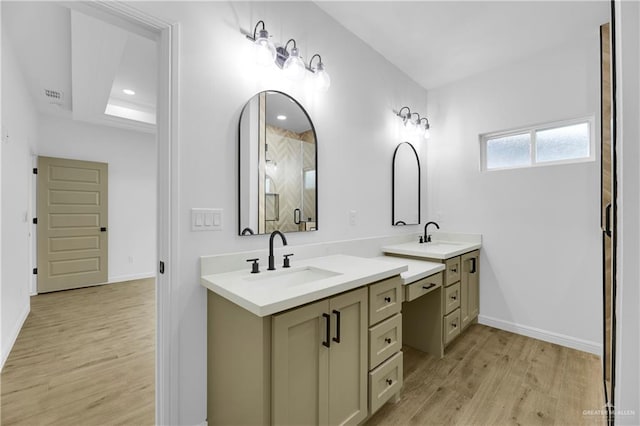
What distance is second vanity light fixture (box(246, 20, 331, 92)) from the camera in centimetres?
162

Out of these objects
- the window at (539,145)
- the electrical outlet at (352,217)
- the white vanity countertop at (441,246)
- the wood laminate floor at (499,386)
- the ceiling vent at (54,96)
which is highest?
the ceiling vent at (54,96)

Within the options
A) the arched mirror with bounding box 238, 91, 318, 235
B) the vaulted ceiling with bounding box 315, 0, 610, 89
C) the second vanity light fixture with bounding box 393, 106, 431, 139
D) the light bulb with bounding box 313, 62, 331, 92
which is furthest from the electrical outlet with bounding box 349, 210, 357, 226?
the vaulted ceiling with bounding box 315, 0, 610, 89

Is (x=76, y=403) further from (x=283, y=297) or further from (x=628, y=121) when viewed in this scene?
(x=628, y=121)

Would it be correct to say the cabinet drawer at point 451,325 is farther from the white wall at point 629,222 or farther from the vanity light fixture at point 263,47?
the vanity light fixture at point 263,47

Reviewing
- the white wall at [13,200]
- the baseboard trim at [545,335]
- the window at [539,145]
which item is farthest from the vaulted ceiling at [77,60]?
the baseboard trim at [545,335]

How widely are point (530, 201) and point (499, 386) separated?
1.66 metres

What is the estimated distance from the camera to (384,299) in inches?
62.2

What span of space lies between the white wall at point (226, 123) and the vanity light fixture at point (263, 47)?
55 mm

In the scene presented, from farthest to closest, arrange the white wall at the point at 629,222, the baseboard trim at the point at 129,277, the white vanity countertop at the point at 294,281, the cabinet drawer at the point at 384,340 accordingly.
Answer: the baseboard trim at the point at 129,277 < the cabinet drawer at the point at 384,340 < the white vanity countertop at the point at 294,281 < the white wall at the point at 629,222

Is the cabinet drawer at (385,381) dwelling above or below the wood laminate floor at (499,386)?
above

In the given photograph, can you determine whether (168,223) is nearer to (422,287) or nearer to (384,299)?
(384,299)

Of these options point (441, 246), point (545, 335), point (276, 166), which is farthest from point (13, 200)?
point (545, 335)

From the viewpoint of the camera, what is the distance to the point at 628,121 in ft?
2.20

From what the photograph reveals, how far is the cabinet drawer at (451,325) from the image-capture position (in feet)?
7.42
